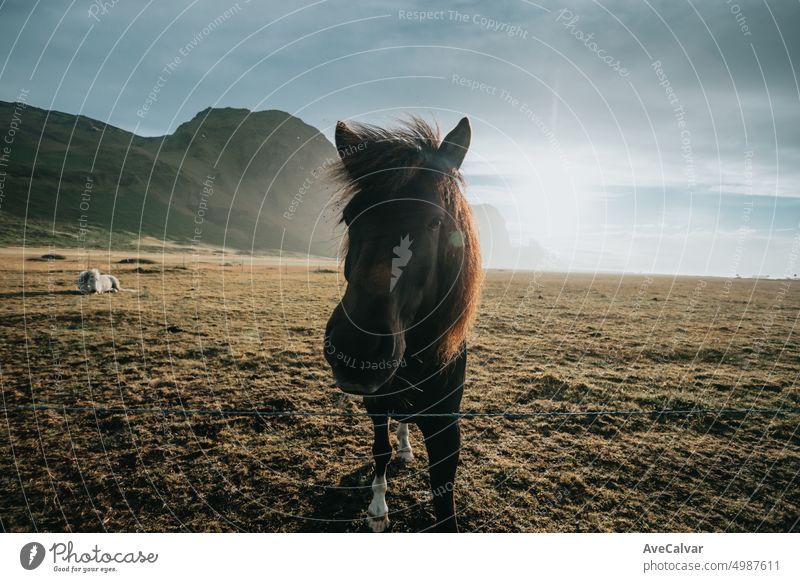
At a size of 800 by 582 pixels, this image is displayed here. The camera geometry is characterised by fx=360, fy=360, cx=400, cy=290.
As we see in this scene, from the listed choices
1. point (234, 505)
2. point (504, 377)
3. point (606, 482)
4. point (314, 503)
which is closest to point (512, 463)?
point (606, 482)

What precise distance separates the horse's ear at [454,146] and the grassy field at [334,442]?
399 centimetres

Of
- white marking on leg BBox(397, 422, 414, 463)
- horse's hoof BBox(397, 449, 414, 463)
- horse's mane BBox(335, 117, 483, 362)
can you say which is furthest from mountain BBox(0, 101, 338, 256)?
horse's mane BBox(335, 117, 483, 362)

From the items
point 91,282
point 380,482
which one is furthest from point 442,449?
point 91,282

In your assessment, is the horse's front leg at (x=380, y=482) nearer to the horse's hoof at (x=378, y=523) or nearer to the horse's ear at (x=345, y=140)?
the horse's hoof at (x=378, y=523)

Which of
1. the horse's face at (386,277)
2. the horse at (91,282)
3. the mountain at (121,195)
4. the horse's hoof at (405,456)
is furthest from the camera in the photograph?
the mountain at (121,195)

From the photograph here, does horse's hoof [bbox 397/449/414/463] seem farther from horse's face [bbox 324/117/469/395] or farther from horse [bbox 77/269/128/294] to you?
horse [bbox 77/269/128/294]

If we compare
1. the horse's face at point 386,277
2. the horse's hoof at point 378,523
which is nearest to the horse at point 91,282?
the horse's hoof at point 378,523

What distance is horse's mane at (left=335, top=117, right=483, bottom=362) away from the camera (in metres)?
2.85

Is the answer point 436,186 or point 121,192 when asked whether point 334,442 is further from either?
point 121,192

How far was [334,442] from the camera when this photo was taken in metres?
5.93

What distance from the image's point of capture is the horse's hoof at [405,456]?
17.9ft

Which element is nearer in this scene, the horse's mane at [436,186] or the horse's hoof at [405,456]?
the horse's mane at [436,186]

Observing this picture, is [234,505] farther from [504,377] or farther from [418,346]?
[504,377]

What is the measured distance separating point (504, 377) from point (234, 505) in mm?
7458
